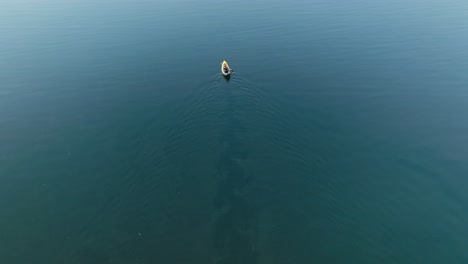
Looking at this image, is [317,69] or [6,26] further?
[6,26]

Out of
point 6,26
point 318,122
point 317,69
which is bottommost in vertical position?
point 318,122

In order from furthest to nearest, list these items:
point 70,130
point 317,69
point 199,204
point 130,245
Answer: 1. point 317,69
2. point 70,130
3. point 199,204
4. point 130,245

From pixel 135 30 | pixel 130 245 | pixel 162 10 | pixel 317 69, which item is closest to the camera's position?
pixel 130 245

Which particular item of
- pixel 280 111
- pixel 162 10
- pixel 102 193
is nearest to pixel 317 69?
pixel 280 111

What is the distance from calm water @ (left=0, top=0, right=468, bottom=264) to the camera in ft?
84.4

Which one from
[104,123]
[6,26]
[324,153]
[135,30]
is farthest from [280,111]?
[6,26]

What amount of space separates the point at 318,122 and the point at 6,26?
69.8m

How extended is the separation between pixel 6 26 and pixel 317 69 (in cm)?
6615

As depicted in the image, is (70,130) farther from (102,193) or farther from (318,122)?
(318,122)

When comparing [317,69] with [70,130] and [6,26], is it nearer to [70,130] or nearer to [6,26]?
[70,130]

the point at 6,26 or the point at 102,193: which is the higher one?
the point at 6,26

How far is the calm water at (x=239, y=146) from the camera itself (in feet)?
84.4

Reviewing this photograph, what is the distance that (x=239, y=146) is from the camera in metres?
33.8

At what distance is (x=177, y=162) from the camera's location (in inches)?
1252
